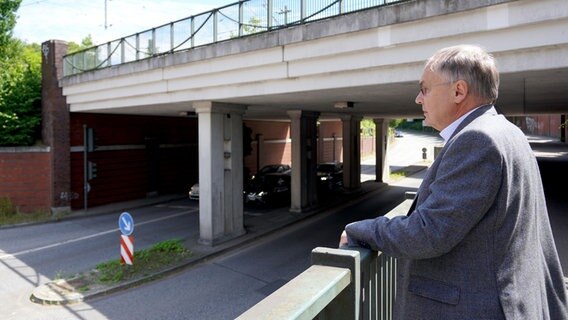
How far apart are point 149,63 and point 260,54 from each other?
4965mm

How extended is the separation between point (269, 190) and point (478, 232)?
1850 cm

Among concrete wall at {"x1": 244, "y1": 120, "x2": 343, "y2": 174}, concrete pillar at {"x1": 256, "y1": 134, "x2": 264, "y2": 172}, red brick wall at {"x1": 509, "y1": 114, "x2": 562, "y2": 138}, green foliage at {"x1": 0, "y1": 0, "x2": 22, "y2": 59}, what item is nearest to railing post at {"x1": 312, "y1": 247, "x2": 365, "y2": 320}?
green foliage at {"x1": 0, "y1": 0, "x2": 22, "y2": 59}

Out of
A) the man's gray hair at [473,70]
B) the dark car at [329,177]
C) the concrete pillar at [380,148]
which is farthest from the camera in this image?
the concrete pillar at [380,148]

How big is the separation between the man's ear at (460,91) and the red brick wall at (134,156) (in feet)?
65.7

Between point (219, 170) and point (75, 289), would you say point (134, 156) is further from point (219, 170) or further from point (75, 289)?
point (75, 289)

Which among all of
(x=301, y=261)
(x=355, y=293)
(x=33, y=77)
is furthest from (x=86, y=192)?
(x=355, y=293)

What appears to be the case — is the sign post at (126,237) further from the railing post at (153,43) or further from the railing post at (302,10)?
the railing post at (153,43)

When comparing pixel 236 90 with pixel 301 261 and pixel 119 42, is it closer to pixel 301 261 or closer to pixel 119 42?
pixel 301 261

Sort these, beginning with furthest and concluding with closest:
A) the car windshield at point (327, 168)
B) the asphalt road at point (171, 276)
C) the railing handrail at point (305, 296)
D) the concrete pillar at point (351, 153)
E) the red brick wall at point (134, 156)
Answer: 1. the car windshield at point (327, 168)
2. the concrete pillar at point (351, 153)
3. the red brick wall at point (134, 156)
4. the asphalt road at point (171, 276)
5. the railing handrail at point (305, 296)

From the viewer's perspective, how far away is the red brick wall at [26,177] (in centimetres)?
1795

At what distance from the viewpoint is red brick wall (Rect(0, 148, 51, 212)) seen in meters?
18.0

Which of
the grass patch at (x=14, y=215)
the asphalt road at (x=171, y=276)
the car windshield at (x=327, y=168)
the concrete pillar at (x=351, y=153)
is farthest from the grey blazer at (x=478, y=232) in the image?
the car windshield at (x=327, y=168)

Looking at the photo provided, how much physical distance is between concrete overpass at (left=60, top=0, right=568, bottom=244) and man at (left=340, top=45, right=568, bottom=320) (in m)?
5.79

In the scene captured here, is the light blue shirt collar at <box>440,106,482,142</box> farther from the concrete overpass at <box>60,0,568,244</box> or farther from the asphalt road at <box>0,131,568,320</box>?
the asphalt road at <box>0,131,568,320</box>
